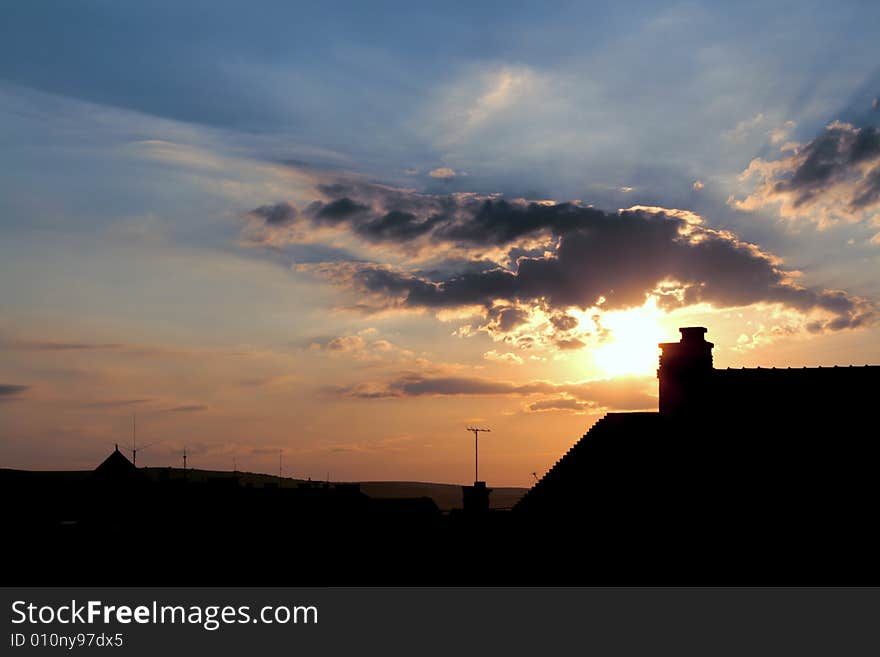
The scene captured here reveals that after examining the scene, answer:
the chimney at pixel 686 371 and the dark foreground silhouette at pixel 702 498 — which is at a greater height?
the chimney at pixel 686 371

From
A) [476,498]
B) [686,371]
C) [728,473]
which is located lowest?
[476,498]

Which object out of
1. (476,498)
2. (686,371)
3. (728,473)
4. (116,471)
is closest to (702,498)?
(728,473)

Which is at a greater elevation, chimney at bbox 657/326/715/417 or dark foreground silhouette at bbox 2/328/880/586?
chimney at bbox 657/326/715/417

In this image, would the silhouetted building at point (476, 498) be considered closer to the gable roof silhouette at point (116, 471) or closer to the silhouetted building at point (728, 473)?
the silhouetted building at point (728, 473)

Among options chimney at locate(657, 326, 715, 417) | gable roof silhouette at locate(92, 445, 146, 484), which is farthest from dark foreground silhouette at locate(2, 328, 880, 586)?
gable roof silhouette at locate(92, 445, 146, 484)

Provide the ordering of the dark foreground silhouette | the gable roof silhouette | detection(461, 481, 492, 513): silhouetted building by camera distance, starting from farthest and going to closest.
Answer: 1. the gable roof silhouette
2. detection(461, 481, 492, 513): silhouetted building
3. the dark foreground silhouette

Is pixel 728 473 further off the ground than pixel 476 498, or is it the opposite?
pixel 728 473

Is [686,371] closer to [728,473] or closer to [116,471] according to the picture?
[728,473]

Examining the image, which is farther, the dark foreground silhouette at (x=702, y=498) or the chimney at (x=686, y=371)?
the chimney at (x=686, y=371)

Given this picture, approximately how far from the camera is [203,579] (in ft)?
202

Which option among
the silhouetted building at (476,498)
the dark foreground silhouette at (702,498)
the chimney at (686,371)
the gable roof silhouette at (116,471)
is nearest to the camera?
the dark foreground silhouette at (702,498)

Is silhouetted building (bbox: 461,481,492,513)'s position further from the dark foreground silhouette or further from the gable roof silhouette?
the gable roof silhouette

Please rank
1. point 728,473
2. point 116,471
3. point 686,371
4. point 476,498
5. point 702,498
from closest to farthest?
point 702,498
point 728,473
point 686,371
point 476,498
point 116,471

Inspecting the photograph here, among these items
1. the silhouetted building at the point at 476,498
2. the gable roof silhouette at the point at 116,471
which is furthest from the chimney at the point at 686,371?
the gable roof silhouette at the point at 116,471
